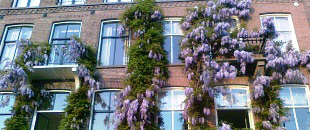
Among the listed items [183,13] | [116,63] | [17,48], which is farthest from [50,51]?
[183,13]

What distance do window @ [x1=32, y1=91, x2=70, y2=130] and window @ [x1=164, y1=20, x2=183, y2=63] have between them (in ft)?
13.2

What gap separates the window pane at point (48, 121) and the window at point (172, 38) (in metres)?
4.53

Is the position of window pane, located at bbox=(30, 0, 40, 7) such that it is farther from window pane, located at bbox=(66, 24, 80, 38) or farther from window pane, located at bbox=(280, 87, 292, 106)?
window pane, located at bbox=(280, 87, 292, 106)

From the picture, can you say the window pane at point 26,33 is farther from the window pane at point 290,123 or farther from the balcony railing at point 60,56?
the window pane at point 290,123

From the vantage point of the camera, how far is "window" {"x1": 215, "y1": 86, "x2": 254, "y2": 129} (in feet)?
37.5

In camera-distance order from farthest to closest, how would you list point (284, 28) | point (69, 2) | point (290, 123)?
point (69, 2), point (284, 28), point (290, 123)

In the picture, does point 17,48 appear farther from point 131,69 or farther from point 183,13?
point 183,13

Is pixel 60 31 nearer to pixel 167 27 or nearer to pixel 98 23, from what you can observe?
pixel 98 23

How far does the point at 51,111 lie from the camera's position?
A: 12.1m

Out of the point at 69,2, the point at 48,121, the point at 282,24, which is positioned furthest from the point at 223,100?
the point at 69,2

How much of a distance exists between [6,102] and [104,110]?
11.0 ft

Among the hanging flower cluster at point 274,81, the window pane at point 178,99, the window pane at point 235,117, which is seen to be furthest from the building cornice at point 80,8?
the window pane at point 235,117

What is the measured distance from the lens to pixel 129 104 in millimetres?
11180

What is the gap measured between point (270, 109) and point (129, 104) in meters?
4.47
